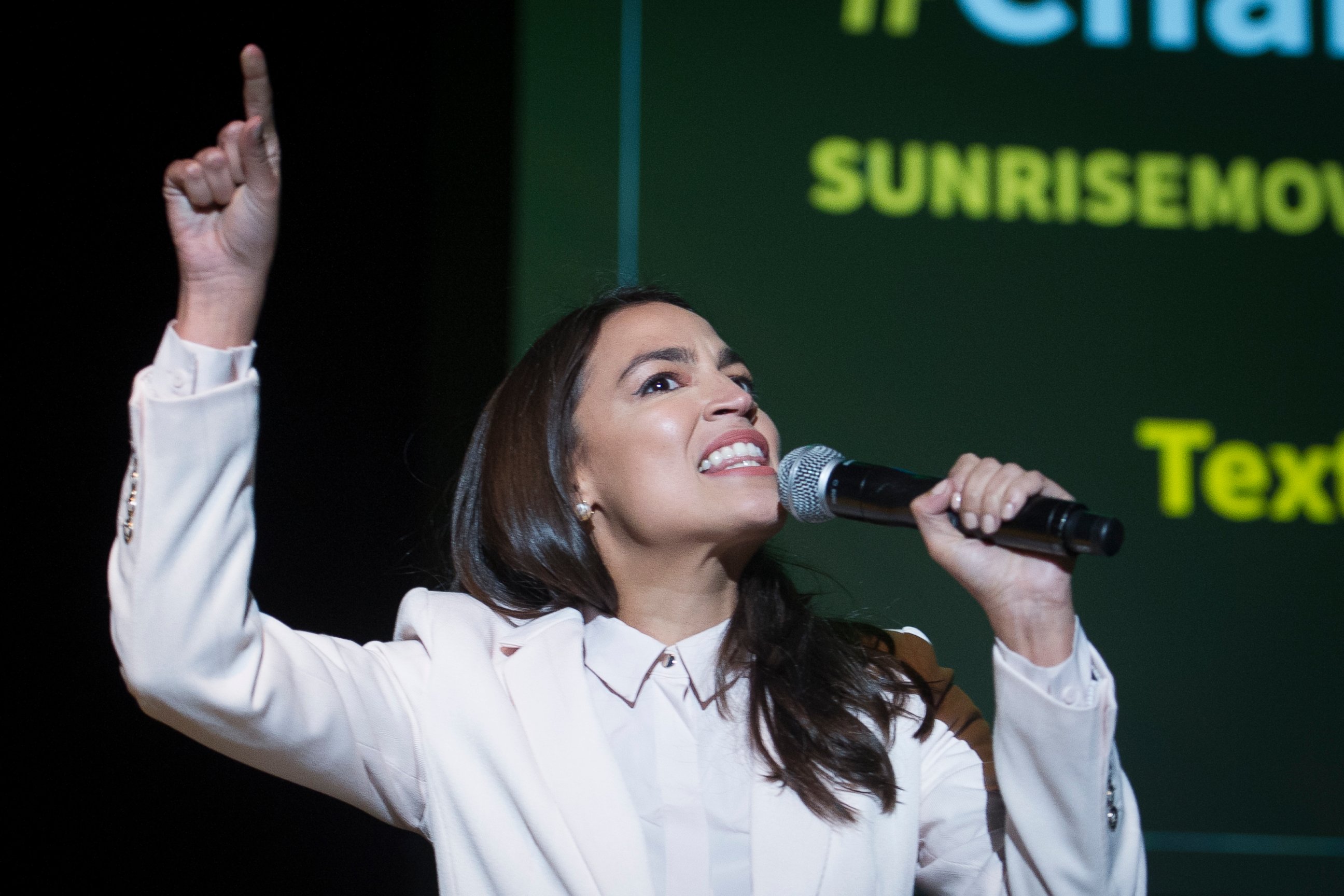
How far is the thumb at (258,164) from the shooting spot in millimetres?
1224

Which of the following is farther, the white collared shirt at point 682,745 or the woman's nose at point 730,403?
the woman's nose at point 730,403

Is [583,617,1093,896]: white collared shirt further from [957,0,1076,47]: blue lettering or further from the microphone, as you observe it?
[957,0,1076,47]: blue lettering

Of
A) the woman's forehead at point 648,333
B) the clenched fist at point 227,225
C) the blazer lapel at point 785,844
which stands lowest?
the blazer lapel at point 785,844

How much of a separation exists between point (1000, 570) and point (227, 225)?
0.89 metres

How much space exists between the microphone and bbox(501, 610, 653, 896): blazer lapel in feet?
1.16

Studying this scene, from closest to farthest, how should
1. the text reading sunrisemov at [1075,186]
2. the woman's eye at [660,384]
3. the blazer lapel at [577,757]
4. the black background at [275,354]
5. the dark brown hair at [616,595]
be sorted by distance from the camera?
the blazer lapel at [577,757] < the dark brown hair at [616,595] < the woman's eye at [660,384] < the black background at [275,354] < the text reading sunrisemov at [1075,186]

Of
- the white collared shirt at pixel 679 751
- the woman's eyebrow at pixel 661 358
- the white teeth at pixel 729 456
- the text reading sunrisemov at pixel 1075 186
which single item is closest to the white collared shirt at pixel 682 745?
the white collared shirt at pixel 679 751

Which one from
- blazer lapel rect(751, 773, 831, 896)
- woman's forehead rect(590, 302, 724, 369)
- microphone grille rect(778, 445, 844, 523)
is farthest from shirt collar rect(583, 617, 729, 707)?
woman's forehead rect(590, 302, 724, 369)

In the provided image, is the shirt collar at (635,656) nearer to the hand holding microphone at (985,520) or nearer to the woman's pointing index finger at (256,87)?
the hand holding microphone at (985,520)

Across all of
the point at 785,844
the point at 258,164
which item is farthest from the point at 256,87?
the point at 785,844

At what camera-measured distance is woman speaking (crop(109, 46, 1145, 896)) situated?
1.20 meters

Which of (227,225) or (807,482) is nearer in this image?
(227,225)

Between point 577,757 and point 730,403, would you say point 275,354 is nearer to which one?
point 730,403

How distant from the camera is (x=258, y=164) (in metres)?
1.24
